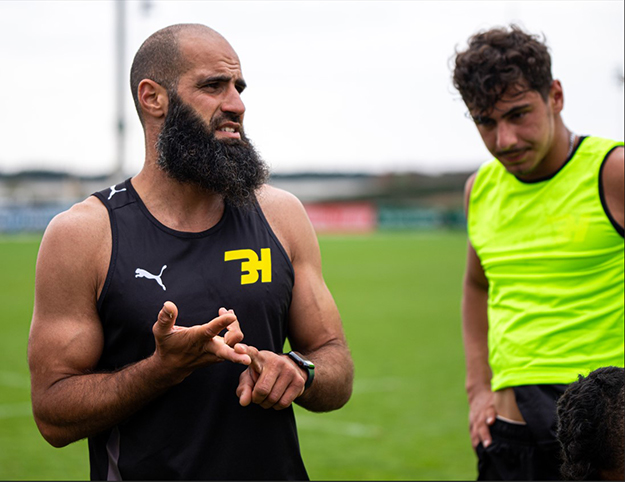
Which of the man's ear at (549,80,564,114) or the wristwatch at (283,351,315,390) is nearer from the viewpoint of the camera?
the wristwatch at (283,351,315,390)

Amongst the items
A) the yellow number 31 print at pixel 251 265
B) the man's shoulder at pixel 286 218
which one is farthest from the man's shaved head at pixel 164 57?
the yellow number 31 print at pixel 251 265

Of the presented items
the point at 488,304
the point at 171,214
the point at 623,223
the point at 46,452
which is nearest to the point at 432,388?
the point at 46,452

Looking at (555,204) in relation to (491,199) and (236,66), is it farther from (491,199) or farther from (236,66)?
(236,66)

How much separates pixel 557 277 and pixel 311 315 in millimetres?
1167

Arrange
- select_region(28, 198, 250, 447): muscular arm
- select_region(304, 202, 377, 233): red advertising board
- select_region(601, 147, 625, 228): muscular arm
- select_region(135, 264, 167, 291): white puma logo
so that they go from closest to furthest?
1. select_region(28, 198, 250, 447): muscular arm
2. select_region(135, 264, 167, 291): white puma logo
3. select_region(601, 147, 625, 228): muscular arm
4. select_region(304, 202, 377, 233): red advertising board

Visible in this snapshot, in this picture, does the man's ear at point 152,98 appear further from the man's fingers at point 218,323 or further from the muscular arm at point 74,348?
the man's fingers at point 218,323

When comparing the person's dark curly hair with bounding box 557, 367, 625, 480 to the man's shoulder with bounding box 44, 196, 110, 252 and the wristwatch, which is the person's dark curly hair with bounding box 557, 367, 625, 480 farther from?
the man's shoulder with bounding box 44, 196, 110, 252

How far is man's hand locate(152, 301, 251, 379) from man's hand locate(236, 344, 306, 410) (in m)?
0.08

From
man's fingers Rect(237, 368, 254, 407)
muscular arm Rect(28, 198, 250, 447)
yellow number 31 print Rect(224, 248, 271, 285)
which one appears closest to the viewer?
man's fingers Rect(237, 368, 254, 407)

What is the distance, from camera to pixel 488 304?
3.95 metres

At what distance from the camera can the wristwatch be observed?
8.97 ft

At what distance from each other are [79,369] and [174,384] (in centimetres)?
37

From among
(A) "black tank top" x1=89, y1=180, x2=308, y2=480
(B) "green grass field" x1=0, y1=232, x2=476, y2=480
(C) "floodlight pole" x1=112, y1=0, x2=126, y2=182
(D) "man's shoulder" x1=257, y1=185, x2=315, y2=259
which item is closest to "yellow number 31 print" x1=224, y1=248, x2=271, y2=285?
(A) "black tank top" x1=89, y1=180, x2=308, y2=480

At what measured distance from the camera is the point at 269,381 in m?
2.58
